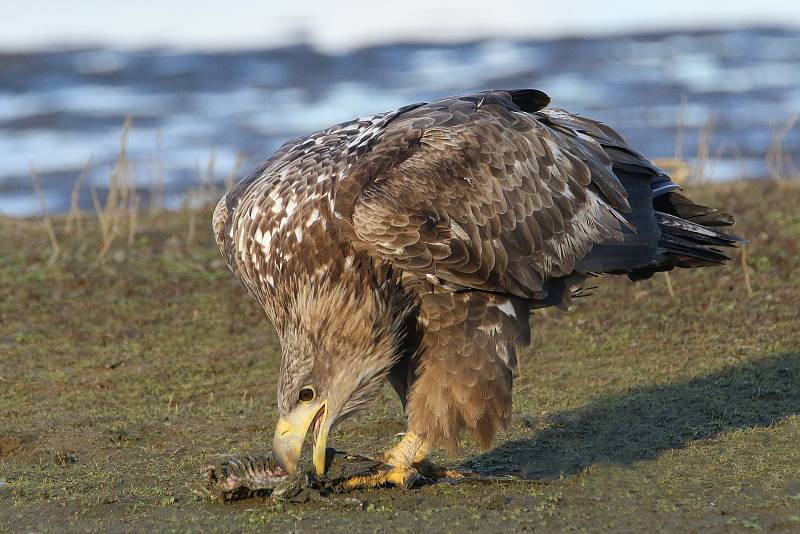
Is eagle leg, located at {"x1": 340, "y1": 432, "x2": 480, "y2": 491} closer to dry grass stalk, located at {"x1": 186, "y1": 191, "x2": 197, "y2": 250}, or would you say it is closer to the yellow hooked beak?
the yellow hooked beak

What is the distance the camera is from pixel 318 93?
18.4m

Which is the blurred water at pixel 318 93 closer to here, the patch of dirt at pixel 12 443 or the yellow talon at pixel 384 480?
the patch of dirt at pixel 12 443

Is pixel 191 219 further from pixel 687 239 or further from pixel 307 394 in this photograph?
pixel 307 394

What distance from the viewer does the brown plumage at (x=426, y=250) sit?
5035mm

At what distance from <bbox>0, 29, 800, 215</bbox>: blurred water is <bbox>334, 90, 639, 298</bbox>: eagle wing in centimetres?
691

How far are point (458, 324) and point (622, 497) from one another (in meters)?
0.97

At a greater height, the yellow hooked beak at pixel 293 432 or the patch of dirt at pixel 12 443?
the yellow hooked beak at pixel 293 432

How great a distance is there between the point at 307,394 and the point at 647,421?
184 centimetres

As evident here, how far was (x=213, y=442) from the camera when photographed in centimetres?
602

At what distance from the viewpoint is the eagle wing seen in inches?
200

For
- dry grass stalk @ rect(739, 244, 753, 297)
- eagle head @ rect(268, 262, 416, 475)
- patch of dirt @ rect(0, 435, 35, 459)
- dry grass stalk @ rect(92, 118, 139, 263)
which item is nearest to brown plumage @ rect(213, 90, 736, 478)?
eagle head @ rect(268, 262, 416, 475)

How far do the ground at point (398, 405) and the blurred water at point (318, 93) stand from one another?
3630mm

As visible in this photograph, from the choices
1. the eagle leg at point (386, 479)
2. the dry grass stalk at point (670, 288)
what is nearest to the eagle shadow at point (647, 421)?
the eagle leg at point (386, 479)

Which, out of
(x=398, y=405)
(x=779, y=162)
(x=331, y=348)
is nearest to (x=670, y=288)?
(x=398, y=405)
